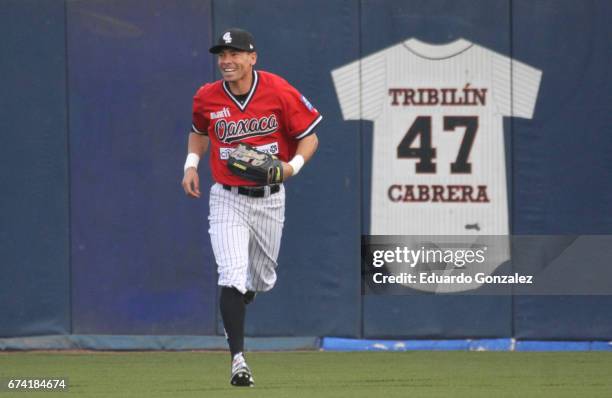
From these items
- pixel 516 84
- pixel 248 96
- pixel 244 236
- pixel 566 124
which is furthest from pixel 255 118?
pixel 566 124

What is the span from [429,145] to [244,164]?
2.78 metres

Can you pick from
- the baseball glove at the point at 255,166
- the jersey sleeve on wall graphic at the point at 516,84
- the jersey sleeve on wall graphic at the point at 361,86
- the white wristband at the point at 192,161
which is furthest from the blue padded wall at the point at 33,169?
the jersey sleeve on wall graphic at the point at 516,84

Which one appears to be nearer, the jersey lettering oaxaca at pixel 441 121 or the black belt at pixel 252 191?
the black belt at pixel 252 191

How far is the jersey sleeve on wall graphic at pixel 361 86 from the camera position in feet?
30.7

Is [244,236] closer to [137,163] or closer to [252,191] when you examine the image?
[252,191]

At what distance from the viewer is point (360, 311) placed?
945cm

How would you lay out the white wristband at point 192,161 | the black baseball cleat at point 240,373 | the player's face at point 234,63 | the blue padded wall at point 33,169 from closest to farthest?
the black baseball cleat at point 240,373, the player's face at point 234,63, the white wristband at point 192,161, the blue padded wall at point 33,169

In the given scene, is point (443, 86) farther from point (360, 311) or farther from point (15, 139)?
point (15, 139)

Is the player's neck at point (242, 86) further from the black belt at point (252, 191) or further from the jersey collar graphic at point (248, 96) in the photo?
the black belt at point (252, 191)

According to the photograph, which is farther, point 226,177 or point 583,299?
point 583,299

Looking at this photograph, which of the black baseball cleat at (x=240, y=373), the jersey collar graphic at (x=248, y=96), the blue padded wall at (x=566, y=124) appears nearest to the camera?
the black baseball cleat at (x=240, y=373)

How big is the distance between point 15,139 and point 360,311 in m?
2.81

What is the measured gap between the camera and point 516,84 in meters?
9.30

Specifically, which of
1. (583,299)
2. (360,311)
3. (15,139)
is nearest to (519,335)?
(583,299)
